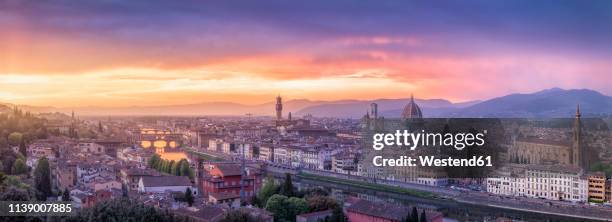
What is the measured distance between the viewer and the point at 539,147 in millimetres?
12094

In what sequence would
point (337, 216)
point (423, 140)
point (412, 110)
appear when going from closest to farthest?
point (423, 140), point (337, 216), point (412, 110)

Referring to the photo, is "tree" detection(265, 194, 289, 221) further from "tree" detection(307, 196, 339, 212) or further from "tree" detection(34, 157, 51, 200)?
"tree" detection(34, 157, 51, 200)

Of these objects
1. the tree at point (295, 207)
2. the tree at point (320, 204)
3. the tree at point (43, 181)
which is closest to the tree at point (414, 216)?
the tree at point (320, 204)

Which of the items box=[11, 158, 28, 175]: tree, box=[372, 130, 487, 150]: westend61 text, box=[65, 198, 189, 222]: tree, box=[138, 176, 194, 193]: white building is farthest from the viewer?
box=[11, 158, 28, 175]: tree

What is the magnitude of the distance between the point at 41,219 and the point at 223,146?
650 inches

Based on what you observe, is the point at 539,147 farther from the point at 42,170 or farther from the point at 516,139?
the point at 42,170

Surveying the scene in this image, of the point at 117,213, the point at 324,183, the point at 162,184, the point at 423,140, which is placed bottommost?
the point at 324,183

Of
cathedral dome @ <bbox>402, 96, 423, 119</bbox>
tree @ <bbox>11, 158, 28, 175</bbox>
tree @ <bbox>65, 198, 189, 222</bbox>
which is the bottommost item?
tree @ <bbox>11, 158, 28, 175</bbox>

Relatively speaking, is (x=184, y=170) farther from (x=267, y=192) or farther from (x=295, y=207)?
(x=295, y=207)

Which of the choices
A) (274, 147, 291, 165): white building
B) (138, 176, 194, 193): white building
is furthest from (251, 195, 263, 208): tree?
(274, 147, 291, 165): white building

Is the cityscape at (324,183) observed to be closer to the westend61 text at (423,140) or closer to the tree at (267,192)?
the tree at (267,192)

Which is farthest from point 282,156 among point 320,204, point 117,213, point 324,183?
point 117,213

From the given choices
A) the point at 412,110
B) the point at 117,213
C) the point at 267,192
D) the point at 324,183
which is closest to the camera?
the point at 117,213

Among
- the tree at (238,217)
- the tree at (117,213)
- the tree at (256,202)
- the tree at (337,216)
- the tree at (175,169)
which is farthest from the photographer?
the tree at (175,169)
